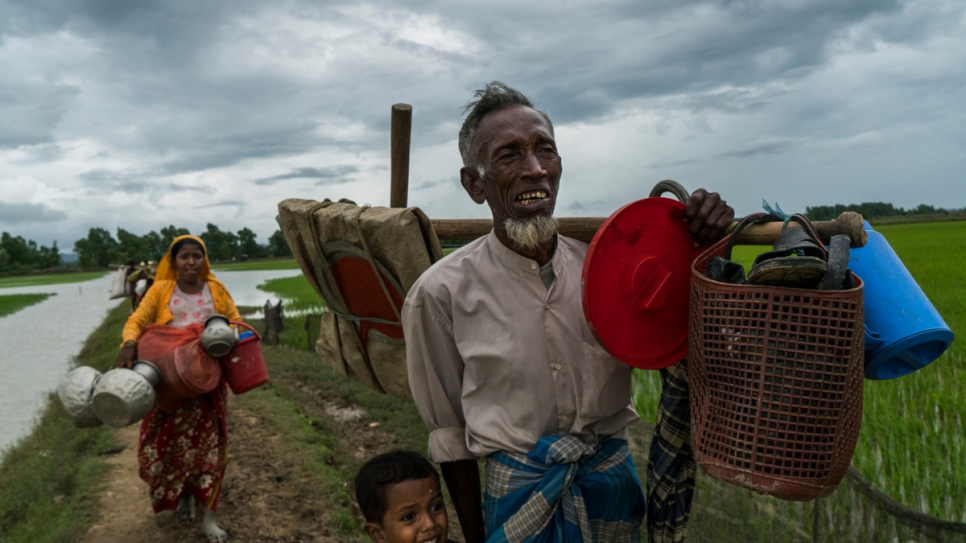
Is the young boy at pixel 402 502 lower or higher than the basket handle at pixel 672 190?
lower

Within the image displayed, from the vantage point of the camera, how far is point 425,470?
7.93 feet

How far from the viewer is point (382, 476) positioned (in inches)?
93.6

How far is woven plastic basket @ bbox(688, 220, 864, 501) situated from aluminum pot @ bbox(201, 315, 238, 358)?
372 centimetres

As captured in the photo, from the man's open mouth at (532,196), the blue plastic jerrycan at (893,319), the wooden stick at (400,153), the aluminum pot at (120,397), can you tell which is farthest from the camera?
the aluminum pot at (120,397)

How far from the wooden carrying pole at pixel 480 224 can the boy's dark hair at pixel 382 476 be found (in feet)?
2.54

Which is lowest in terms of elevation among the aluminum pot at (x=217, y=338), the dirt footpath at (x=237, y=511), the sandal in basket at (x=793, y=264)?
the dirt footpath at (x=237, y=511)

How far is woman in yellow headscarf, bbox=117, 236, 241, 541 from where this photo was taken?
203 inches

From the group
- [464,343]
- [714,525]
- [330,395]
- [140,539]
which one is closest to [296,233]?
[464,343]

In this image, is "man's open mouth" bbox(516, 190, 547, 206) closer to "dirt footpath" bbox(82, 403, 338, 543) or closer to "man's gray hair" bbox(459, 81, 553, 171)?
"man's gray hair" bbox(459, 81, 553, 171)

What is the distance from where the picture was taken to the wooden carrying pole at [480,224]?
184 centimetres

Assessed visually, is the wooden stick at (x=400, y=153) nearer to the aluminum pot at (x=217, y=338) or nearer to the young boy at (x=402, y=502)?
the young boy at (x=402, y=502)

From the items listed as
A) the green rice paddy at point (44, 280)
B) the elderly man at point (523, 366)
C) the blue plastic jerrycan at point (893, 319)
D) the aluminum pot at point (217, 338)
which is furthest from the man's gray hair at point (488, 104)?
the green rice paddy at point (44, 280)

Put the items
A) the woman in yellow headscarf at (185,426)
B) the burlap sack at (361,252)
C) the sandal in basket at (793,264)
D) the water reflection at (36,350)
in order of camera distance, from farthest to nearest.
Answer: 1. the water reflection at (36,350)
2. the woman in yellow headscarf at (185,426)
3. the burlap sack at (361,252)
4. the sandal in basket at (793,264)

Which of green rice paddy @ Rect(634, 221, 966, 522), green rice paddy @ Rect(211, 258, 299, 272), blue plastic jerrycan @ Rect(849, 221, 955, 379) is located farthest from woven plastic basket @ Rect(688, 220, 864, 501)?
green rice paddy @ Rect(211, 258, 299, 272)
